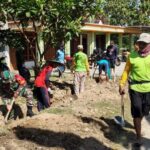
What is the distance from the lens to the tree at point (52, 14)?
12.1 metres

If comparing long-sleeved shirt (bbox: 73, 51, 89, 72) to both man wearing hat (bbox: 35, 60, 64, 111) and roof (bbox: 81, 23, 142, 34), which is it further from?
roof (bbox: 81, 23, 142, 34)

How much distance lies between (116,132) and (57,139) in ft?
5.33

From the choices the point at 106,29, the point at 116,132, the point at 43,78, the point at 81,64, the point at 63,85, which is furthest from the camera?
the point at 106,29

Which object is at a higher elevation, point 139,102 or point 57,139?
point 139,102

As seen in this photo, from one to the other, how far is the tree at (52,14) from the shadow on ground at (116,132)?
4583 millimetres

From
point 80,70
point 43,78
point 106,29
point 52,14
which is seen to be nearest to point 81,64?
→ point 80,70

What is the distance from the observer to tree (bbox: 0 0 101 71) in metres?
12.1

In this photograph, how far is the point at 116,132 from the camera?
26.5 ft

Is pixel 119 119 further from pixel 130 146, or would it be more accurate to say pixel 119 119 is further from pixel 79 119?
pixel 130 146

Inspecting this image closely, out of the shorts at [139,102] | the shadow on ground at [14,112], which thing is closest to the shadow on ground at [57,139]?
the shorts at [139,102]

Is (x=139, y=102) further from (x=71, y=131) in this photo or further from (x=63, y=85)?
(x=63, y=85)

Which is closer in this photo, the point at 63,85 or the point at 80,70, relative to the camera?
the point at 80,70

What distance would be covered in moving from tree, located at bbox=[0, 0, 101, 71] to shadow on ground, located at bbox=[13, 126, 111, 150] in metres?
5.49

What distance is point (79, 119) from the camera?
8422mm
